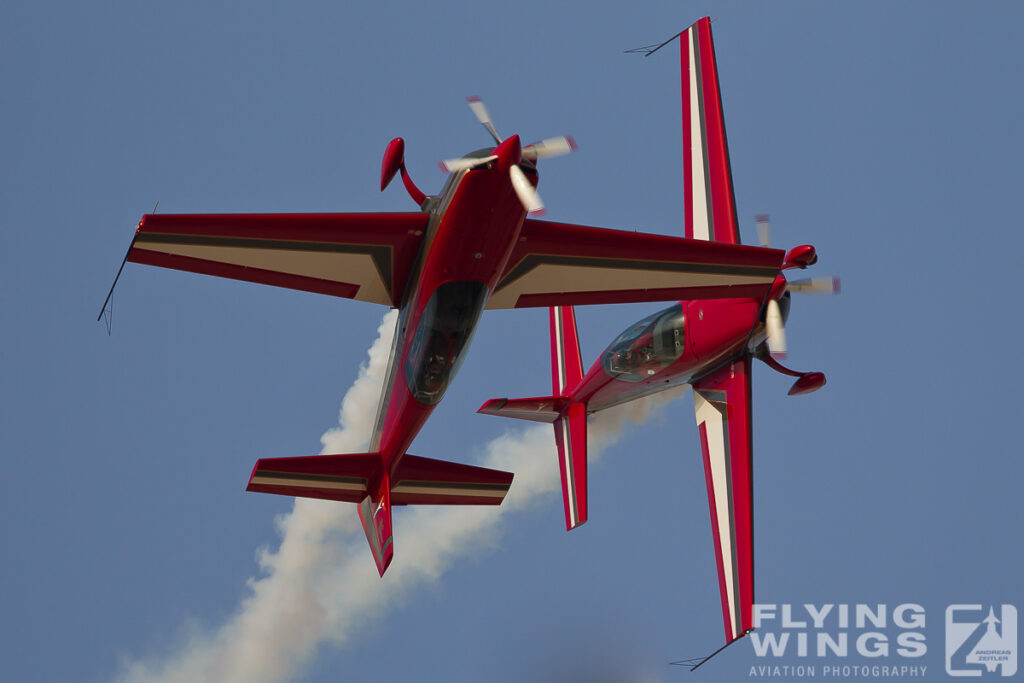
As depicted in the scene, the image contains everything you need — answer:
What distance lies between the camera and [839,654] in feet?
102

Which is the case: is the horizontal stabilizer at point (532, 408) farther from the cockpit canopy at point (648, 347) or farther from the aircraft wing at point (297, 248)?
the aircraft wing at point (297, 248)

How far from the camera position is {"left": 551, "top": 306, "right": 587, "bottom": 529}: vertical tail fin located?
30188 millimetres

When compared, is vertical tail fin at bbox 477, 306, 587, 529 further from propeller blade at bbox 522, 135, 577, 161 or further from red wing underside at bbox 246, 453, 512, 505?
propeller blade at bbox 522, 135, 577, 161

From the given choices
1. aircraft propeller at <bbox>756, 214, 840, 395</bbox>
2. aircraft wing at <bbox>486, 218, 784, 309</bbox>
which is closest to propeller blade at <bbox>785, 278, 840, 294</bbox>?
→ aircraft propeller at <bbox>756, 214, 840, 395</bbox>

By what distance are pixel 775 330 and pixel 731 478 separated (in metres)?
3.74

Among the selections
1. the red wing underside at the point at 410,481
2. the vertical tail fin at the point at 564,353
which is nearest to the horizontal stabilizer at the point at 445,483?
the red wing underside at the point at 410,481

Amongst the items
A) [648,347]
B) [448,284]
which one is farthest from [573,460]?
[448,284]

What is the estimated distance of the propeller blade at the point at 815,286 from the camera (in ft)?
83.6

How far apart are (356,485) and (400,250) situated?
5982 millimetres

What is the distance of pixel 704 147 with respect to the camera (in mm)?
29094

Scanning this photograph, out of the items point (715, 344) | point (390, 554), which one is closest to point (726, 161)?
point (715, 344)

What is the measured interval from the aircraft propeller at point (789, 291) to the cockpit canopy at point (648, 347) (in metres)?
2.20

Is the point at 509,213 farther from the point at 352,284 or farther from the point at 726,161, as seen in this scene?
the point at 726,161

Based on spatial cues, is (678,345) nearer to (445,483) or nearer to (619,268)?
(619,268)
